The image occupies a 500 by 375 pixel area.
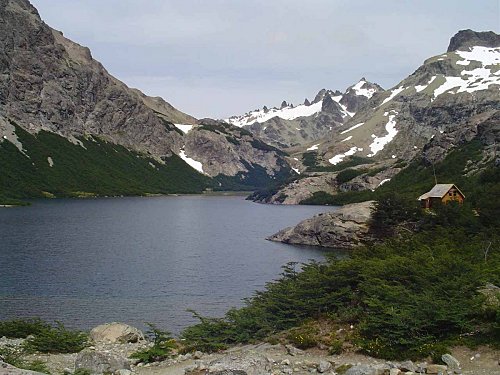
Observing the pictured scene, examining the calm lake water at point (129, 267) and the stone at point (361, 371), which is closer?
the stone at point (361, 371)

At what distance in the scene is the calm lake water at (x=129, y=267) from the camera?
5288 cm

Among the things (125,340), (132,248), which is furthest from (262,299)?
(132,248)

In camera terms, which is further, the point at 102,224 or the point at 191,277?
the point at 102,224

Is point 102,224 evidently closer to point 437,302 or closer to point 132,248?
point 132,248

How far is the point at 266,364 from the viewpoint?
2320 cm

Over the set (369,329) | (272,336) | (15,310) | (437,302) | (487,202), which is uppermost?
(487,202)

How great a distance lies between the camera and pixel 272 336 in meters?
30.8

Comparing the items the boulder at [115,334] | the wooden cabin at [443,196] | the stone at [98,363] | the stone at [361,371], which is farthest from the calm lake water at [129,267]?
the stone at [361,371]

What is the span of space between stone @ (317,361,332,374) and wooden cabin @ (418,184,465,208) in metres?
75.9

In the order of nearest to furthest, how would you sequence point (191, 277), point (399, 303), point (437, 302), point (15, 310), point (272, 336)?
point (437, 302), point (399, 303), point (272, 336), point (15, 310), point (191, 277)

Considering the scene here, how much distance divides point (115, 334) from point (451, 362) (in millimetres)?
25009

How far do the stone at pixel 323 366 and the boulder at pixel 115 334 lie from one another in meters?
18.9

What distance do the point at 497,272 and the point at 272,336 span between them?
14715 millimetres

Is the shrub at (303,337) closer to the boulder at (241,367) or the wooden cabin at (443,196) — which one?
the boulder at (241,367)
